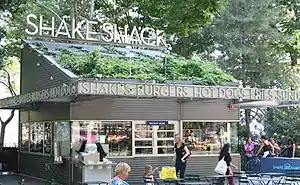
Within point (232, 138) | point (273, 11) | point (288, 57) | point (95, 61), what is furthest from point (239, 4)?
point (95, 61)

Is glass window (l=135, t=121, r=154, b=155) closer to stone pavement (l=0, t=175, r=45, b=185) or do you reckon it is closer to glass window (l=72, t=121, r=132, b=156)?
glass window (l=72, t=121, r=132, b=156)

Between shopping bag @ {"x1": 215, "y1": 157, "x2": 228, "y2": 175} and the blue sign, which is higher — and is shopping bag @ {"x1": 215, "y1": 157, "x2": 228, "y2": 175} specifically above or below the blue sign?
below

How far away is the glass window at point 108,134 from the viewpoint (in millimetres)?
15453

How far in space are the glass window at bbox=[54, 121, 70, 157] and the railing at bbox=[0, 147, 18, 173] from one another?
4.88m

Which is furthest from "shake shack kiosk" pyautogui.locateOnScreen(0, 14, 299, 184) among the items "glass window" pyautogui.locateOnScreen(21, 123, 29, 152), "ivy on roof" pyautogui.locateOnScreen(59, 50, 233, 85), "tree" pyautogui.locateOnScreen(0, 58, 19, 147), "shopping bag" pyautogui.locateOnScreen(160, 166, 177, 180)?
"tree" pyautogui.locateOnScreen(0, 58, 19, 147)

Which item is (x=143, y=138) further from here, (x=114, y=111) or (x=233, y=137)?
(x=233, y=137)

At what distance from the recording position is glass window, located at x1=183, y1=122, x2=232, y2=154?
56.6ft

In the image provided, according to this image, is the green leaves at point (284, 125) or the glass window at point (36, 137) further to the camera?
the green leaves at point (284, 125)

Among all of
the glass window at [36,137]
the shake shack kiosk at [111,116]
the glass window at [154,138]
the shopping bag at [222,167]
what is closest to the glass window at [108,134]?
A: the shake shack kiosk at [111,116]

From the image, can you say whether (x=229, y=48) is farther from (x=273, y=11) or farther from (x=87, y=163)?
(x=87, y=163)

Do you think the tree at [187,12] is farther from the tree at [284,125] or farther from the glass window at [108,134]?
the tree at [284,125]

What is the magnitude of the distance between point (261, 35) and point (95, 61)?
485 inches

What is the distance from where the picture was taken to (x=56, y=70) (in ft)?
51.9

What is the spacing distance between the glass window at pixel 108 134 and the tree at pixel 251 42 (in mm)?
9884
